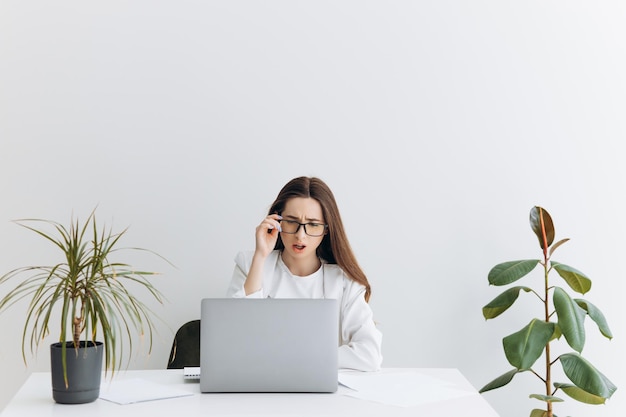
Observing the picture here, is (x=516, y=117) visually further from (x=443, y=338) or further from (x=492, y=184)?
(x=443, y=338)

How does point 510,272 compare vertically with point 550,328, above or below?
above

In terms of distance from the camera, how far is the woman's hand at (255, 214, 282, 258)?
2912 mm

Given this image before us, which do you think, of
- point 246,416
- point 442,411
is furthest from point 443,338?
point 246,416

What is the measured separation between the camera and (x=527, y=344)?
3.21 meters

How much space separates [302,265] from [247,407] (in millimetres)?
1180

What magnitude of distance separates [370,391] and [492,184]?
181 centimetres

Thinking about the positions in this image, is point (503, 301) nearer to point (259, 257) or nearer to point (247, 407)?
point (259, 257)

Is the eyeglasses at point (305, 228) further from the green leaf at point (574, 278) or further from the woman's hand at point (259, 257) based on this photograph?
the green leaf at point (574, 278)

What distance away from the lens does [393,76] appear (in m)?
3.73

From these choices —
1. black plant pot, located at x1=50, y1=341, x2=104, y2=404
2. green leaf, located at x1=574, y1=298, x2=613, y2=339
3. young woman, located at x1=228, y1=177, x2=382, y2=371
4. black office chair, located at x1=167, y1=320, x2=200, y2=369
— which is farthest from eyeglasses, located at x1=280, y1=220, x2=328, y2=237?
green leaf, located at x1=574, y1=298, x2=613, y2=339

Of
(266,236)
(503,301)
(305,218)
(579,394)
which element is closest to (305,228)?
(305,218)

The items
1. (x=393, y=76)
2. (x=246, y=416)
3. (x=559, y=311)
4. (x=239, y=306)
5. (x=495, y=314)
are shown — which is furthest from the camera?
(x=393, y=76)

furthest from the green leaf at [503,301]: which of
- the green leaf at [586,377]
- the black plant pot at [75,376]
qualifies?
the black plant pot at [75,376]

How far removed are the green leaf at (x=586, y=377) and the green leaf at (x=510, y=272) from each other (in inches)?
15.6
